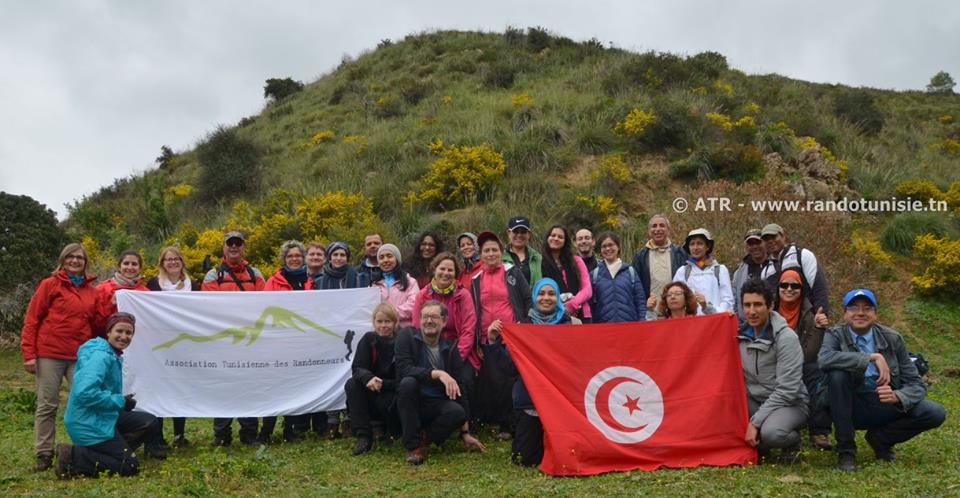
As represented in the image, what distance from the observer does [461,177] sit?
16766 mm

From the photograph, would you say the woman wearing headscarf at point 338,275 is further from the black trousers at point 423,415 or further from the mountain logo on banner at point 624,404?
the mountain logo on banner at point 624,404

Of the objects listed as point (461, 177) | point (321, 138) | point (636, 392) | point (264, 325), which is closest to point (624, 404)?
point (636, 392)

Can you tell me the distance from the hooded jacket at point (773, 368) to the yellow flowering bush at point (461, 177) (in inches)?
437

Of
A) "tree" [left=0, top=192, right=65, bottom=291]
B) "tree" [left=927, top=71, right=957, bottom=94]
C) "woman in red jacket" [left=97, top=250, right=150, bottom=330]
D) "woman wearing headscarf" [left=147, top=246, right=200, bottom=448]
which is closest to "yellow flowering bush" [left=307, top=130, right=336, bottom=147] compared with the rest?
"tree" [left=0, top=192, right=65, bottom=291]

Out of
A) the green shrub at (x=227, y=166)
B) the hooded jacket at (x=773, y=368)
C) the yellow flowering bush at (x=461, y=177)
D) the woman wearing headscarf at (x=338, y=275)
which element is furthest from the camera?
the green shrub at (x=227, y=166)

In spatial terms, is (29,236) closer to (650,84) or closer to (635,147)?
(635,147)

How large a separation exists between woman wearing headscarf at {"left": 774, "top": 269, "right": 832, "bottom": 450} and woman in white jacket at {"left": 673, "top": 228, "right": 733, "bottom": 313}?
0.54 metres

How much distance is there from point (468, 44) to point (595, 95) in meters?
11.8

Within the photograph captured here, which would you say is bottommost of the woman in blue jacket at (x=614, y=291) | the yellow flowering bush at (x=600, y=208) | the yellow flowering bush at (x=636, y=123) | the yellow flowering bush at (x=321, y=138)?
the woman in blue jacket at (x=614, y=291)

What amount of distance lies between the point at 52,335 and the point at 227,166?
17540mm

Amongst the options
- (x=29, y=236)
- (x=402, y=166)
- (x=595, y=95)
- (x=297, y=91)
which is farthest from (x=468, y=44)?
(x=29, y=236)

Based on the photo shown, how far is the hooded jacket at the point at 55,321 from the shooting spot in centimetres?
618

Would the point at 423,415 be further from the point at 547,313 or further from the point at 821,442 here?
the point at 821,442

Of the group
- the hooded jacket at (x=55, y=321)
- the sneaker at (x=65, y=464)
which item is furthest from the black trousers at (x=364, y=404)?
the hooded jacket at (x=55, y=321)
